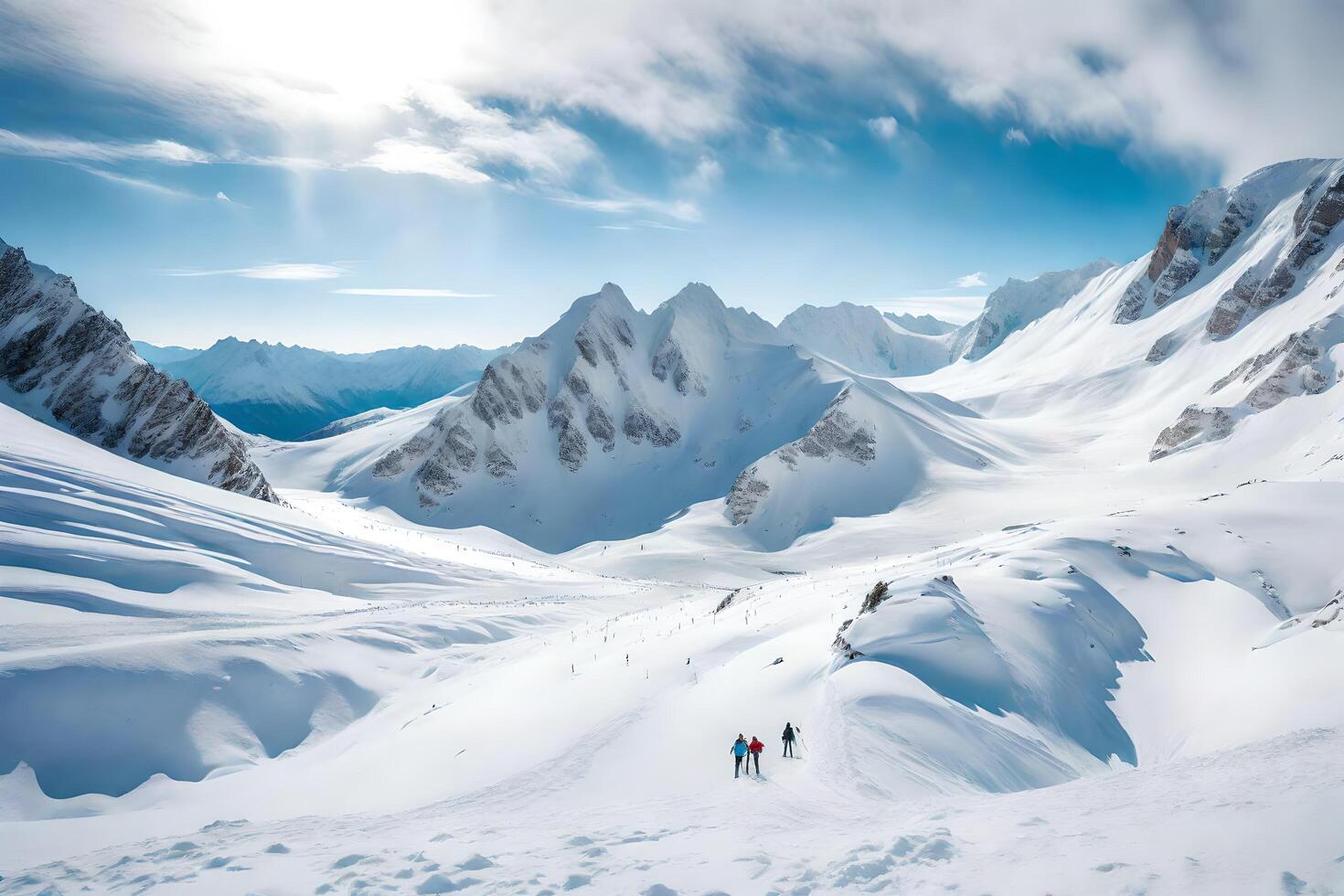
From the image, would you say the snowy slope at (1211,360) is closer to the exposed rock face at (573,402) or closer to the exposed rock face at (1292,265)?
the exposed rock face at (1292,265)

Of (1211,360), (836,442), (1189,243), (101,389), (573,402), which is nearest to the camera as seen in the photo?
(101,389)

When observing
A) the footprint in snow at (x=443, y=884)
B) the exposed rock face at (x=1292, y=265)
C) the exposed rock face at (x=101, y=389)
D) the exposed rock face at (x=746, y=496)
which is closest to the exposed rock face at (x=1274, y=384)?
the exposed rock face at (x=1292, y=265)

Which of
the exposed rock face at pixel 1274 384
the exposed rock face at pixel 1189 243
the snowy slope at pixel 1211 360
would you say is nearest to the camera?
the snowy slope at pixel 1211 360

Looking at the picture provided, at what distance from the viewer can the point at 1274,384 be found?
7400cm

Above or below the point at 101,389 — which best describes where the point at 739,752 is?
below

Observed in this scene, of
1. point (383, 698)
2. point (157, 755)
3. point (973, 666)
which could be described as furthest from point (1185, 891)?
point (383, 698)

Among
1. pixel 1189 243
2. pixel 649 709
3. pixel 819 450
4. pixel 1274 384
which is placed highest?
pixel 1189 243

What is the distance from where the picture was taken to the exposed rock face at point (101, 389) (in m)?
56.8

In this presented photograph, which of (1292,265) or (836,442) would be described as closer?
(836,442)

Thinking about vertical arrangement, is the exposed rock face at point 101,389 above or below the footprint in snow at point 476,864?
above

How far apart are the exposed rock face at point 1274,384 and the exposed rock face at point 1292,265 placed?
30393 mm

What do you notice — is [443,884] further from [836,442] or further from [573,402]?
[573,402]

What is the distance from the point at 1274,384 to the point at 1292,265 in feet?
146

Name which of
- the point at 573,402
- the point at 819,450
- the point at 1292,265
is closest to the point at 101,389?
the point at 573,402
